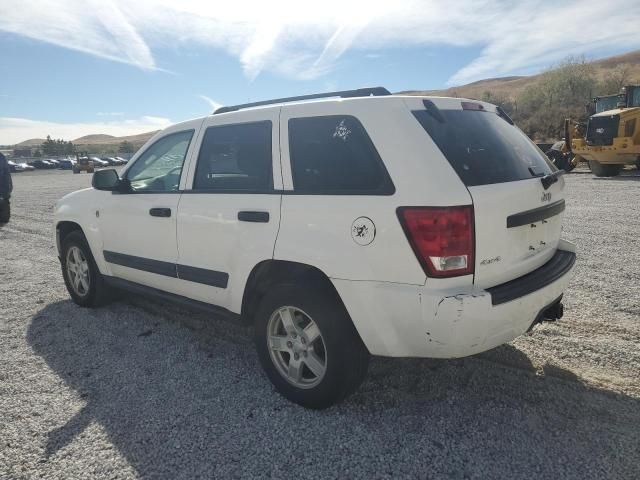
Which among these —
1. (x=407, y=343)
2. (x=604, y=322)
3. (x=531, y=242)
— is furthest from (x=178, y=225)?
(x=604, y=322)

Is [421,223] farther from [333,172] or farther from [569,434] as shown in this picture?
[569,434]

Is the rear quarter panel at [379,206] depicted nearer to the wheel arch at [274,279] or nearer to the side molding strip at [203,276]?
the wheel arch at [274,279]

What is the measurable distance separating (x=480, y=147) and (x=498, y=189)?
33 cm

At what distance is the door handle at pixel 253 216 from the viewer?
3033 millimetres

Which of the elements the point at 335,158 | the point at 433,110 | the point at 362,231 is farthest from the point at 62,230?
the point at 433,110

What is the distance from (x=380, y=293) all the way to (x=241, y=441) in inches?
46.7

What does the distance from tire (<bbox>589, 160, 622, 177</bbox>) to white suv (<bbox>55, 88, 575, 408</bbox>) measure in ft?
54.7

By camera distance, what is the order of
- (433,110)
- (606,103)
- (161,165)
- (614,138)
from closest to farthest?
(433,110) → (161,165) → (614,138) → (606,103)

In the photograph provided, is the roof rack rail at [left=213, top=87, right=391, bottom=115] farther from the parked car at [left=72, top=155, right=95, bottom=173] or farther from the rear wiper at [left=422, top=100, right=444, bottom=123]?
the parked car at [left=72, top=155, right=95, bottom=173]

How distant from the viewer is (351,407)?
300cm

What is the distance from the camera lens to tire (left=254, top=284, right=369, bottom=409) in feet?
9.06

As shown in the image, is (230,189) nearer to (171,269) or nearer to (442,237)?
(171,269)

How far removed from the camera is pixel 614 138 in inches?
647

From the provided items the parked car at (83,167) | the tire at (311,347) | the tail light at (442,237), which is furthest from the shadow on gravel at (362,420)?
the parked car at (83,167)
